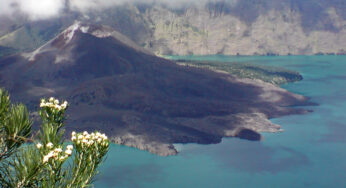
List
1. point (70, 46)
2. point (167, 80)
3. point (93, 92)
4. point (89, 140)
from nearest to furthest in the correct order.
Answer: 1. point (89, 140)
2. point (93, 92)
3. point (167, 80)
4. point (70, 46)

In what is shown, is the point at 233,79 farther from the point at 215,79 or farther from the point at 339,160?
the point at 339,160

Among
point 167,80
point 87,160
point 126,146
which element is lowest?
point 126,146

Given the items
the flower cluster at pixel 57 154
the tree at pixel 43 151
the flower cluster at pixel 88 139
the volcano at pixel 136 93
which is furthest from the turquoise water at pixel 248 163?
the flower cluster at pixel 57 154

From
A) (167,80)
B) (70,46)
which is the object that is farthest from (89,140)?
(70,46)

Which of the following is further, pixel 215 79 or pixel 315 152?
pixel 215 79

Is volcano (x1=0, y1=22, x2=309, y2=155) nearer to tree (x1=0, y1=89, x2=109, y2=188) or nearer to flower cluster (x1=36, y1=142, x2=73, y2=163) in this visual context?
tree (x1=0, y1=89, x2=109, y2=188)

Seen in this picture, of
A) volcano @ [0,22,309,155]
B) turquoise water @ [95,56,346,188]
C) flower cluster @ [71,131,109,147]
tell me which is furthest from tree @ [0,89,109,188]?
volcano @ [0,22,309,155]

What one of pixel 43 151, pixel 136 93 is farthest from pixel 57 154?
pixel 136 93

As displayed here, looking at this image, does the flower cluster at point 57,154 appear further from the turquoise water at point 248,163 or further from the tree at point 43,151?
the turquoise water at point 248,163
